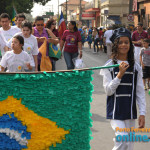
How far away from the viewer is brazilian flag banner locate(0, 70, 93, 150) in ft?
12.4

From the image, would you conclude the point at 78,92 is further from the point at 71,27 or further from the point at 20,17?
the point at 71,27

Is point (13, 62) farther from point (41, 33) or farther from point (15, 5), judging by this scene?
point (15, 5)

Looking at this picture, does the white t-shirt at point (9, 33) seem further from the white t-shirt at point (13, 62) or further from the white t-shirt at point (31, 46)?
the white t-shirt at point (13, 62)

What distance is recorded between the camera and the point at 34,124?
3807 millimetres

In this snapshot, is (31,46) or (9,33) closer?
(31,46)

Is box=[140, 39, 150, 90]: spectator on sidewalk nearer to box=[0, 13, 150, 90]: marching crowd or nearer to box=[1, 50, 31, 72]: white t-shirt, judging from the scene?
box=[0, 13, 150, 90]: marching crowd

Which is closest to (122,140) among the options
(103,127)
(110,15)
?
(103,127)

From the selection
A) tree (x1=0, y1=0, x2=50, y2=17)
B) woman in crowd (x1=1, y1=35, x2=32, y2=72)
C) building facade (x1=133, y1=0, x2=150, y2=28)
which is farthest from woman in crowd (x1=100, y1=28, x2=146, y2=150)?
tree (x1=0, y1=0, x2=50, y2=17)

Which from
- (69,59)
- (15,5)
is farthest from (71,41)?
(15,5)

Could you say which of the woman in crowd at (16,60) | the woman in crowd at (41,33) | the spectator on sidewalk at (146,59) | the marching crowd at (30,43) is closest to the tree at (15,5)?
the marching crowd at (30,43)

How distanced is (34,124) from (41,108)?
18 cm

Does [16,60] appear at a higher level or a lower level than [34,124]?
higher

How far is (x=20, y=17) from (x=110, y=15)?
146 feet

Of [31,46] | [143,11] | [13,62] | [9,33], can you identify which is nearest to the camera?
[13,62]
